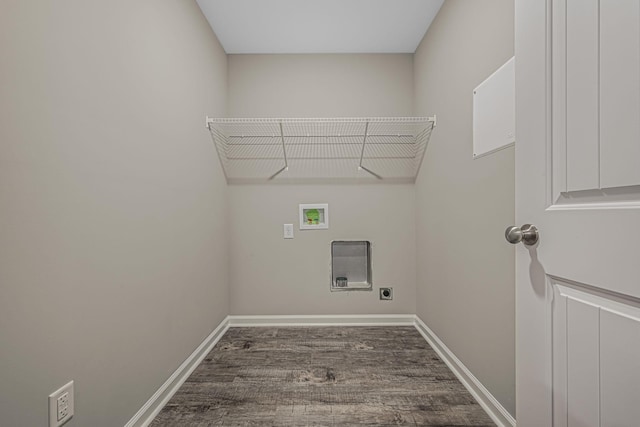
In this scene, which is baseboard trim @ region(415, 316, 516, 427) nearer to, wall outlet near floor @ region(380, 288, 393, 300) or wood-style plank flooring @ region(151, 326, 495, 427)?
wood-style plank flooring @ region(151, 326, 495, 427)

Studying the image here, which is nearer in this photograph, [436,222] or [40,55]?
[40,55]

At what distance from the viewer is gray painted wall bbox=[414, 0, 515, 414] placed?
4.72 ft

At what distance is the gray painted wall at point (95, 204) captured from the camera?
34.6 inches

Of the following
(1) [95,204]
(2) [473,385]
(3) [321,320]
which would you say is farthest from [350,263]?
(1) [95,204]

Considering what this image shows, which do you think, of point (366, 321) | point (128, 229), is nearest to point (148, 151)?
point (128, 229)

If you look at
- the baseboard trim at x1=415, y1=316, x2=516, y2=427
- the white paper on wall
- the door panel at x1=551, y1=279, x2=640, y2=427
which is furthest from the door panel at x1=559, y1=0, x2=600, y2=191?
the baseboard trim at x1=415, y1=316, x2=516, y2=427

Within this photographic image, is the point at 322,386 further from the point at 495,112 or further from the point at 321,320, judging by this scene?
the point at 495,112

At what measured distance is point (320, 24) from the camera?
2309mm

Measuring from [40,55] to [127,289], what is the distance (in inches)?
35.2

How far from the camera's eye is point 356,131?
108 inches

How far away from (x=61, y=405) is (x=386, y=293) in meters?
2.27

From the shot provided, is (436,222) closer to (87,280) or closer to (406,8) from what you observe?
(406,8)

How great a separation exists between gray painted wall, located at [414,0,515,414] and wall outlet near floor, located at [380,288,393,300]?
0.92 ft

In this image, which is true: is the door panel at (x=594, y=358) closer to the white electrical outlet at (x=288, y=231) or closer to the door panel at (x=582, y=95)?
the door panel at (x=582, y=95)
